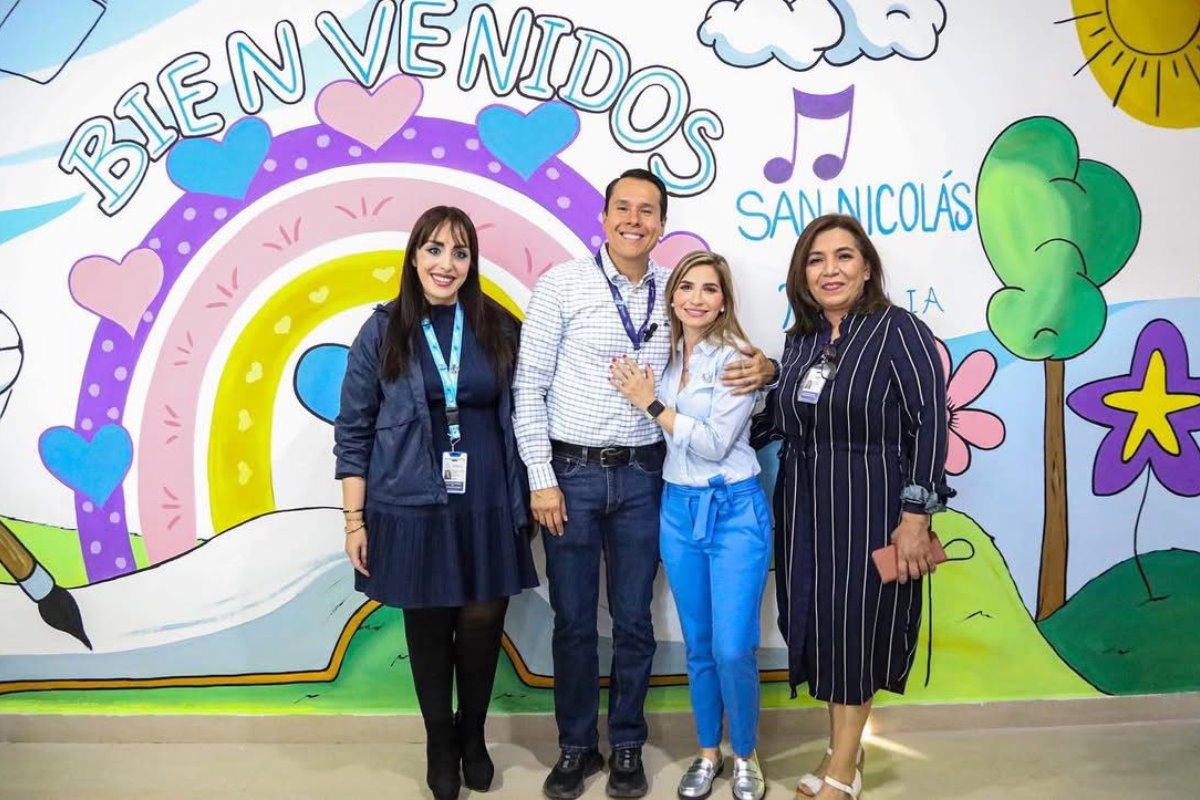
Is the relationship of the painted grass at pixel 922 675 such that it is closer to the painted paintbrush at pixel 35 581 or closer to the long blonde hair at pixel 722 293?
the painted paintbrush at pixel 35 581

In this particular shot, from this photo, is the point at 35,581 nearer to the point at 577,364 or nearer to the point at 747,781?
the point at 577,364

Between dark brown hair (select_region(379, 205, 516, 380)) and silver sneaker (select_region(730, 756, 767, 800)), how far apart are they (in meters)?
1.32

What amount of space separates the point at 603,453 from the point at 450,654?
724 millimetres

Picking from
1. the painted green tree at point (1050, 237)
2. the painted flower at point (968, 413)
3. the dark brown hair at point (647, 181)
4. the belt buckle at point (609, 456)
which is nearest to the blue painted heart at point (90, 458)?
the belt buckle at point (609, 456)

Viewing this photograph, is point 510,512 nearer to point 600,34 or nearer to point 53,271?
point 600,34

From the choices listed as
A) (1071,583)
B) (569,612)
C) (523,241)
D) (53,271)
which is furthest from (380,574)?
(1071,583)

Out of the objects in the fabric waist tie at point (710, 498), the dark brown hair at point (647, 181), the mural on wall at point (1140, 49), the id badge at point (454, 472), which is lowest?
the fabric waist tie at point (710, 498)

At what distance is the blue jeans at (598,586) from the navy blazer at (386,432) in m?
0.18

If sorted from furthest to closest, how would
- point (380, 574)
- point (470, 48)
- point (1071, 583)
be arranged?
point (1071, 583) < point (470, 48) < point (380, 574)

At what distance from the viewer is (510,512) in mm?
2209

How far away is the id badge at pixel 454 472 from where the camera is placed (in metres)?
2.12

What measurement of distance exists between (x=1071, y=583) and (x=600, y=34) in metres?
2.42

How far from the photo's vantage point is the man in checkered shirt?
2172 millimetres

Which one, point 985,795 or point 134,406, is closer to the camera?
point 985,795
